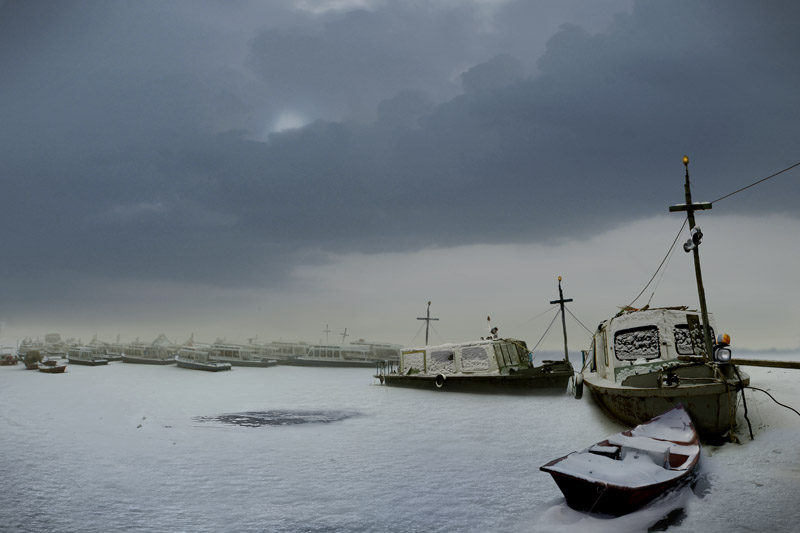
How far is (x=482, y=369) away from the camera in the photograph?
2789cm

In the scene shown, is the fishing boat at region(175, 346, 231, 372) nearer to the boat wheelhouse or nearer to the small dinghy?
the boat wheelhouse

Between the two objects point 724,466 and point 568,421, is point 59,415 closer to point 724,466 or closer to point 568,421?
point 568,421

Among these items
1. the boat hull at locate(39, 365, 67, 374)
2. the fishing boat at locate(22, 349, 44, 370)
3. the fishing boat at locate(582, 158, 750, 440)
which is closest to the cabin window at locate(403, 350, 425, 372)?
the fishing boat at locate(582, 158, 750, 440)

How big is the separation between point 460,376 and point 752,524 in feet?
68.1

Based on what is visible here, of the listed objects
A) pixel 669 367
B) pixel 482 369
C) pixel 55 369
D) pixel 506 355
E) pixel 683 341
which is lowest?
pixel 55 369

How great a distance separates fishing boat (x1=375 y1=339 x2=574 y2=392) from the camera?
26.5 meters

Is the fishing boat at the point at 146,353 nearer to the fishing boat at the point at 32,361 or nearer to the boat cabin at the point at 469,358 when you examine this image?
the fishing boat at the point at 32,361

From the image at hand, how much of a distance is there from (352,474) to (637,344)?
1249 cm

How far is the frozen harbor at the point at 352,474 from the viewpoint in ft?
27.6

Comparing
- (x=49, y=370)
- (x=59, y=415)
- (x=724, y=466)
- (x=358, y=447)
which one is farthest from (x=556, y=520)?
(x=49, y=370)

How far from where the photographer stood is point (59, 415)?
23.9 meters

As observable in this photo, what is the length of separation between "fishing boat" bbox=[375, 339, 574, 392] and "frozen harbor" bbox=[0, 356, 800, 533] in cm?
358

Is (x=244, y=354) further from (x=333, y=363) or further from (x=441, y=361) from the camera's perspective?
(x=441, y=361)

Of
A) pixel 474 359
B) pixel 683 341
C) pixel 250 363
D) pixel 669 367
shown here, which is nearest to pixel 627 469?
pixel 669 367
